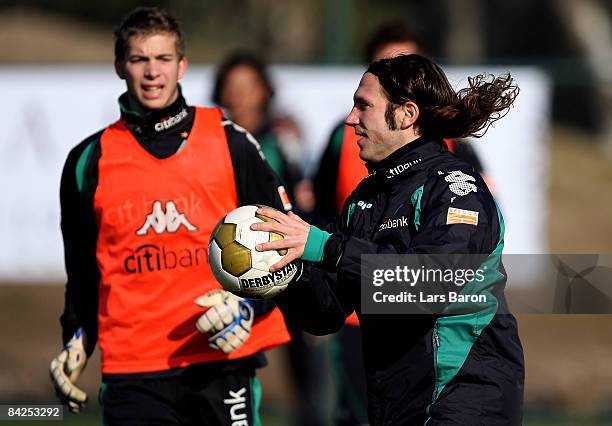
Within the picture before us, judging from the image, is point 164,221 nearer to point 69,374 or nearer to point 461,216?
point 69,374

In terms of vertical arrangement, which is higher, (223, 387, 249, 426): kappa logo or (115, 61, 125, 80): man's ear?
(115, 61, 125, 80): man's ear

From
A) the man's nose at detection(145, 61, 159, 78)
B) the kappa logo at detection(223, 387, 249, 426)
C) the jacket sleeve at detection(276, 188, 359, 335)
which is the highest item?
the man's nose at detection(145, 61, 159, 78)

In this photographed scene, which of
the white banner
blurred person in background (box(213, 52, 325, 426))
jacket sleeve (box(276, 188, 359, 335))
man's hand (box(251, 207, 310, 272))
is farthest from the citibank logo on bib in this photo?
the white banner

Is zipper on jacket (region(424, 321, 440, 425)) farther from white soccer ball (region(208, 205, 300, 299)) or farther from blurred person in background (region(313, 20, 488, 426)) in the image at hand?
blurred person in background (region(313, 20, 488, 426))

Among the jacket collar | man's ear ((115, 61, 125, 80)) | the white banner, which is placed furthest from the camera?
the white banner

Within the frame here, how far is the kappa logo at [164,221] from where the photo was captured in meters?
4.96

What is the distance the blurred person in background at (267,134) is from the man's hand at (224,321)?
2246 mm

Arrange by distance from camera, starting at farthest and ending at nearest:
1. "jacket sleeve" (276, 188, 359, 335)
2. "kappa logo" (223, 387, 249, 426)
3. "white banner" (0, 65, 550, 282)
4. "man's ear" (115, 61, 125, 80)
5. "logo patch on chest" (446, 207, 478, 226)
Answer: "white banner" (0, 65, 550, 282) < "man's ear" (115, 61, 125, 80) < "kappa logo" (223, 387, 249, 426) < "jacket sleeve" (276, 188, 359, 335) < "logo patch on chest" (446, 207, 478, 226)

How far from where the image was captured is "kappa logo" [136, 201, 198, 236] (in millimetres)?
4957

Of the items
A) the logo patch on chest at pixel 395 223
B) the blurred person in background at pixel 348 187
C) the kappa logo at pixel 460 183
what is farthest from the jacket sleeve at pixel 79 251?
the kappa logo at pixel 460 183

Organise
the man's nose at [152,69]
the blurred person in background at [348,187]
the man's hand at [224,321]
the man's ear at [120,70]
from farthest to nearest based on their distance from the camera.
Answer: the blurred person in background at [348,187], the man's ear at [120,70], the man's nose at [152,69], the man's hand at [224,321]

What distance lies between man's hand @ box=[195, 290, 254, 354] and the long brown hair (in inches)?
44.9

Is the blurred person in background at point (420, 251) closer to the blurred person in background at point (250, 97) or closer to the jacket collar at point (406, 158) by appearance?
the jacket collar at point (406, 158)

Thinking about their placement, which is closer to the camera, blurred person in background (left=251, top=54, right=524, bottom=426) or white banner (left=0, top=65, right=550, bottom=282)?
blurred person in background (left=251, top=54, right=524, bottom=426)
